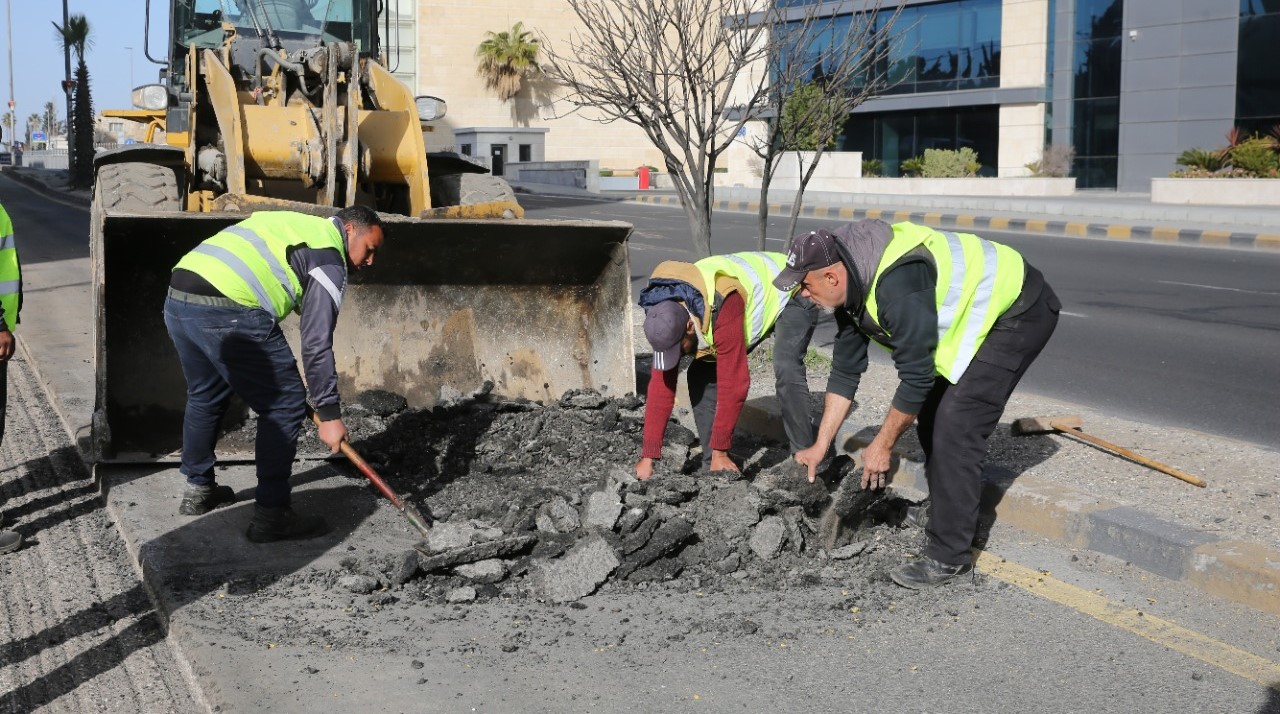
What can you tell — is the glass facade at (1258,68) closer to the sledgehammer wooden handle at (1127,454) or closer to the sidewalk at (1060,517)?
the sidewalk at (1060,517)

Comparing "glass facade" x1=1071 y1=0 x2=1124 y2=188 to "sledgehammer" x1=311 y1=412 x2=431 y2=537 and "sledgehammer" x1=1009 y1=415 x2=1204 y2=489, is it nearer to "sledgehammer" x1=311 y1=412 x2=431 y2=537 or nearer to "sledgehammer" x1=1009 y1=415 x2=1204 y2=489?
"sledgehammer" x1=1009 y1=415 x2=1204 y2=489

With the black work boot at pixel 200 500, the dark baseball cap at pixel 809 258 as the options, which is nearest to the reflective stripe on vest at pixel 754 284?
the dark baseball cap at pixel 809 258

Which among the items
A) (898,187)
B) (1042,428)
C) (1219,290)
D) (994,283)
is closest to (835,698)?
(994,283)

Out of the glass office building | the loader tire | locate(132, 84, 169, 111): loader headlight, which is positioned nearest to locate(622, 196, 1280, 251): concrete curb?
the glass office building

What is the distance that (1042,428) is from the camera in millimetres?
6109

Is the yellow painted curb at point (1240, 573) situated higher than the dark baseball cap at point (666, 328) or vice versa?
the dark baseball cap at point (666, 328)

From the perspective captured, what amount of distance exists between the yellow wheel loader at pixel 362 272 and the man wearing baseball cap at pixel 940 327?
9.14ft

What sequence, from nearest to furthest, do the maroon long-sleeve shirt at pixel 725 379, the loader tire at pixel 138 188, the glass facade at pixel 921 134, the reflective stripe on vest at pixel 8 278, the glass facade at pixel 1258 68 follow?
the reflective stripe on vest at pixel 8 278, the maroon long-sleeve shirt at pixel 725 379, the loader tire at pixel 138 188, the glass facade at pixel 1258 68, the glass facade at pixel 921 134

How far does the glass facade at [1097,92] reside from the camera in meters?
31.9

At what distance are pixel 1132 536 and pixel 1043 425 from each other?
154cm

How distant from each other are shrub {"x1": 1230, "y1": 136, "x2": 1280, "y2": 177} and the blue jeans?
22.5 meters

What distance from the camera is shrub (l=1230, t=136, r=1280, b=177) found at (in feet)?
75.4

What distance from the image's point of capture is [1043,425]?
610cm

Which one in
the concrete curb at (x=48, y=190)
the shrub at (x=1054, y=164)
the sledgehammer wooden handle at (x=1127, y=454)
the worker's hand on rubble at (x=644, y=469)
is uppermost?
the shrub at (x=1054, y=164)
